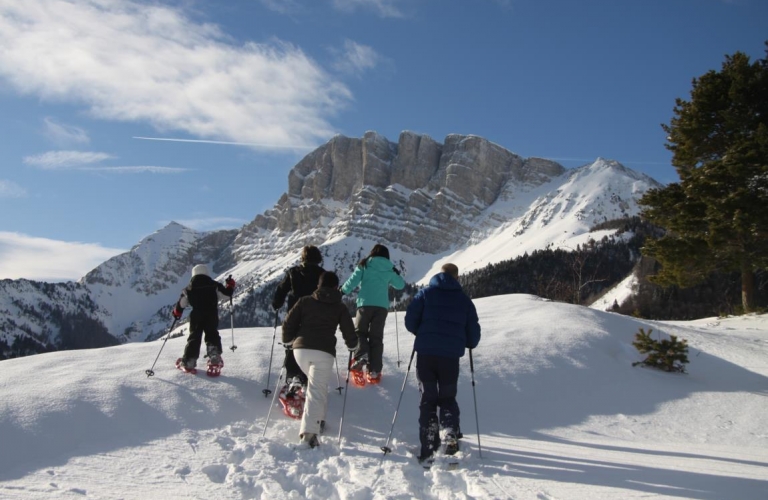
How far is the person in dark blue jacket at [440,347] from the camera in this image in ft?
18.8

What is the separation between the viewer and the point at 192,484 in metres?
4.84

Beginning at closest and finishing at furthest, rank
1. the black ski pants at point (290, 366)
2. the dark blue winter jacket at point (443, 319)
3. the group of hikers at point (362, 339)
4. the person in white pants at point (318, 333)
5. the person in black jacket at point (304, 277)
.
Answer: the group of hikers at point (362, 339) → the dark blue winter jacket at point (443, 319) → the person in white pants at point (318, 333) → the black ski pants at point (290, 366) → the person in black jacket at point (304, 277)

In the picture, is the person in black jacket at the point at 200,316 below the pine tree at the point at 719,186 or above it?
below

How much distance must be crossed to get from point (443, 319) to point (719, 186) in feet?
51.2

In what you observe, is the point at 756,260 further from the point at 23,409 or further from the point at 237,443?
the point at 23,409

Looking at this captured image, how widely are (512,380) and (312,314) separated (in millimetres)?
4444

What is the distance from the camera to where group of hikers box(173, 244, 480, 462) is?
5926 millimetres

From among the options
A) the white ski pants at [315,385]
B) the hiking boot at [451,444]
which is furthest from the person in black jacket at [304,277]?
the hiking boot at [451,444]

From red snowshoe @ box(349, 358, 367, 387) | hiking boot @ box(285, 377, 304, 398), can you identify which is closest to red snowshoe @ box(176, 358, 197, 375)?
hiking boot @ box(285, 377, 304, 398)

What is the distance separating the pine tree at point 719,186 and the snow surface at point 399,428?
695cm

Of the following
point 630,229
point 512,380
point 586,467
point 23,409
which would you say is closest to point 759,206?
point 512,380

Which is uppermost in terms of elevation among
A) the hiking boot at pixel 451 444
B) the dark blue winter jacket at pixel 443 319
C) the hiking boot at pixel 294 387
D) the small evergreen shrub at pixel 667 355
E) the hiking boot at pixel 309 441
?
the dark blue winter jacket at pixel 443 319

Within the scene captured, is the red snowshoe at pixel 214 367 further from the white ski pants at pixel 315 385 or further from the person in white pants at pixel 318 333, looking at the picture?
the white ski pants at pixel 315 385

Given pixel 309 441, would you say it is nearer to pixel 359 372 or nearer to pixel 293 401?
pixel 293 401
